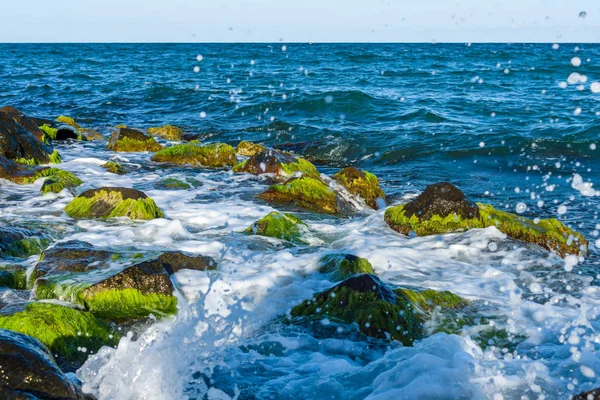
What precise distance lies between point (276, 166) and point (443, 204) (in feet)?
11.7

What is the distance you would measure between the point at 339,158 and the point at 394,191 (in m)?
3.32

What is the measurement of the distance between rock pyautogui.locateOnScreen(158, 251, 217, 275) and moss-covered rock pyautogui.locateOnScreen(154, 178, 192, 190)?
13.2 feet

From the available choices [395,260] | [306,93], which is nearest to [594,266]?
[395,260]

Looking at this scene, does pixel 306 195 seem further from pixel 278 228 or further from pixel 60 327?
pixel 60 327

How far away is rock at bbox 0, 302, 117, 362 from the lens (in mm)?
4223

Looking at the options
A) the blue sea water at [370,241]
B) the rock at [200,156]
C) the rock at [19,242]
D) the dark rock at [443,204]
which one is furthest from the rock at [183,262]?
the rock at [200,156]

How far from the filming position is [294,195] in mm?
8922

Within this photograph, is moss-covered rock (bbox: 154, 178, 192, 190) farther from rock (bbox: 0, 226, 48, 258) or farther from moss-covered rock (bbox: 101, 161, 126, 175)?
rock (bbox: 0, 226, 48, 258)

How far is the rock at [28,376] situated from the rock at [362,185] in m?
6.54

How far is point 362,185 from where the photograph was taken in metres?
9.34

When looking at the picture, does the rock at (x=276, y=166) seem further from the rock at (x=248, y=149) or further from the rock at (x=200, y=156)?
the rock at (x=248, y=149)

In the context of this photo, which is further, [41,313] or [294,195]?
[294,195]

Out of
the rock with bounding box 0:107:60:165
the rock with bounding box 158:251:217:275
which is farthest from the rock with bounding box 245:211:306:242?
the rock with bounding box 0:107:60:165

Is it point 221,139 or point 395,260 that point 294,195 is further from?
point 221,139
